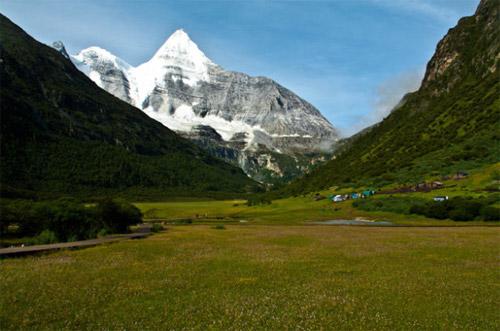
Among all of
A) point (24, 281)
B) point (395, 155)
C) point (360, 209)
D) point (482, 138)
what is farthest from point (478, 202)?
point (395, 155)

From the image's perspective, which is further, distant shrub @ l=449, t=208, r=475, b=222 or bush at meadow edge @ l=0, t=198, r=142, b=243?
distant shrub @ l=449, t=208, r=475, b=222

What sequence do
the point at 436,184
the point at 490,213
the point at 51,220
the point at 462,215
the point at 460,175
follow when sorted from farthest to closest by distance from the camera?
the point at 460,175 < the point at 436,184 < the point at 462,215 < the point at 490,213 < the point at 51,220

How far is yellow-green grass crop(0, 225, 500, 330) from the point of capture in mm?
15102

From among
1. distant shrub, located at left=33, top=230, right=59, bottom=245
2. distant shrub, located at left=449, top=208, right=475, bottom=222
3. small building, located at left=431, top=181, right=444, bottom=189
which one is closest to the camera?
distant shrub, located at left=33, top=230, right=59, bottom=245

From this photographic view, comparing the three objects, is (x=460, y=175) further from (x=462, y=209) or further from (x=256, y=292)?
(x=256, y=292)

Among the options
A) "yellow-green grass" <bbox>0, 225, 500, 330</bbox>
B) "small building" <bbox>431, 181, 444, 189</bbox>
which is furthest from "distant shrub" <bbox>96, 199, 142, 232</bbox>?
"small building" <bbox>431, 181, 444, 189</bbox>

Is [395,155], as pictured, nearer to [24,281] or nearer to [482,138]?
[482,138]

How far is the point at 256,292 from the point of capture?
20422 mm

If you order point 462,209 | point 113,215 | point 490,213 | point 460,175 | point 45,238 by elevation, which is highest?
point 460,175

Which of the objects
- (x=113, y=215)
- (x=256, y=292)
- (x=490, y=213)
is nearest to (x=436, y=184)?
(x=490, y=213)

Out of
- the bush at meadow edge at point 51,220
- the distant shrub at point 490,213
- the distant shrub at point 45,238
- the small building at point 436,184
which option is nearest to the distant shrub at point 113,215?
the bush at meadow edge at point 51,220

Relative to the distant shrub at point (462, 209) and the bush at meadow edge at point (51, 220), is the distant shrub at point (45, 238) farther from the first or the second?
the distant shrub at point (462, 209)

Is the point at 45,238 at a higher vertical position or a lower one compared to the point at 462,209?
lower

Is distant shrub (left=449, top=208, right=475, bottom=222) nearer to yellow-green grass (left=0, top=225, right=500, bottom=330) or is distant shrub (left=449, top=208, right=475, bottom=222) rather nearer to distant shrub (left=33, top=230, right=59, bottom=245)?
yellow-green grass (left=0, top=225, right=500, bottom=330)
